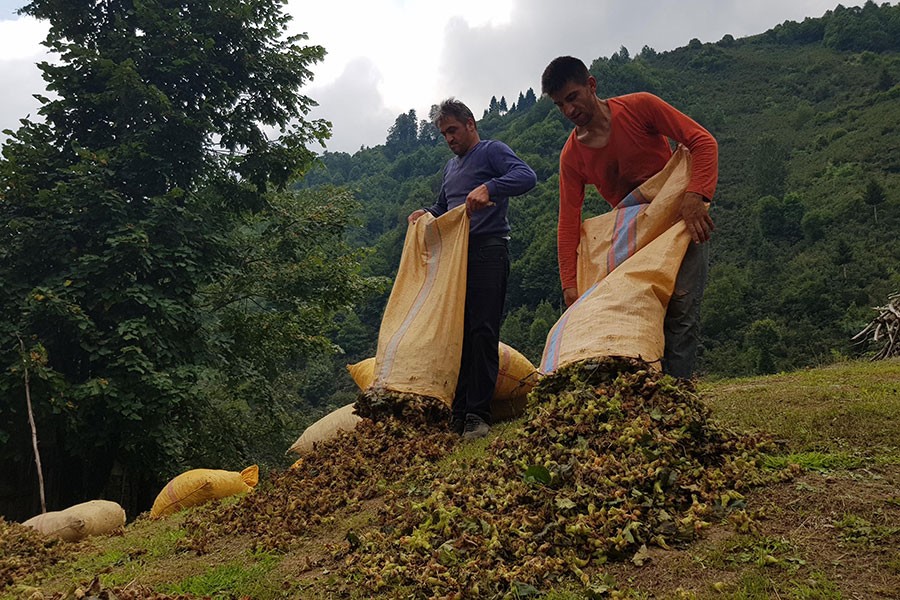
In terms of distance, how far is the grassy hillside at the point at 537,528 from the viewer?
1803 millimetres

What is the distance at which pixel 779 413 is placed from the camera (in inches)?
130

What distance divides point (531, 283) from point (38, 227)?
38225 millimetres

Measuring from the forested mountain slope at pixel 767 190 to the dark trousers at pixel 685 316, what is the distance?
939cm

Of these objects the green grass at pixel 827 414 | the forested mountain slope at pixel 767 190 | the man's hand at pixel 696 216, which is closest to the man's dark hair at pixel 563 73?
the man's hand at pixel 696 216

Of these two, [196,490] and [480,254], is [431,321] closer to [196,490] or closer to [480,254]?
[480,254]

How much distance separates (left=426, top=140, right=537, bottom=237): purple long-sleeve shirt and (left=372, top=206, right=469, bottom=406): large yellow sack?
0.54ft

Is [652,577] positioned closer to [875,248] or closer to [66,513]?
[66,513]

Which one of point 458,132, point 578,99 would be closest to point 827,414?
point 578,99

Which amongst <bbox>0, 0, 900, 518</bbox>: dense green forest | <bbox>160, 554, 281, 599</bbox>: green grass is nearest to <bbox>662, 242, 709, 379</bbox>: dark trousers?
<bbox>160, 554, 281, 599</bbox>: green grass

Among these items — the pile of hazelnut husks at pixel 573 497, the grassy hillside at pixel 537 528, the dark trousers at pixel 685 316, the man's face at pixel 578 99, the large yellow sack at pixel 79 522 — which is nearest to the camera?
the grassy hillside at pixel 537 528

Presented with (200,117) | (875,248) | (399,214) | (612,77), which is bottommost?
(875,248)

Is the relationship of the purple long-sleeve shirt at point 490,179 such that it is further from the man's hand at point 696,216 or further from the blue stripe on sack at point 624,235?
the man's hand at point 696,216

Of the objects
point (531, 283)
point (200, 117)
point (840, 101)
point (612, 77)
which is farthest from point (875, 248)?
point (612, 77)

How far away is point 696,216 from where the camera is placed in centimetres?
325
